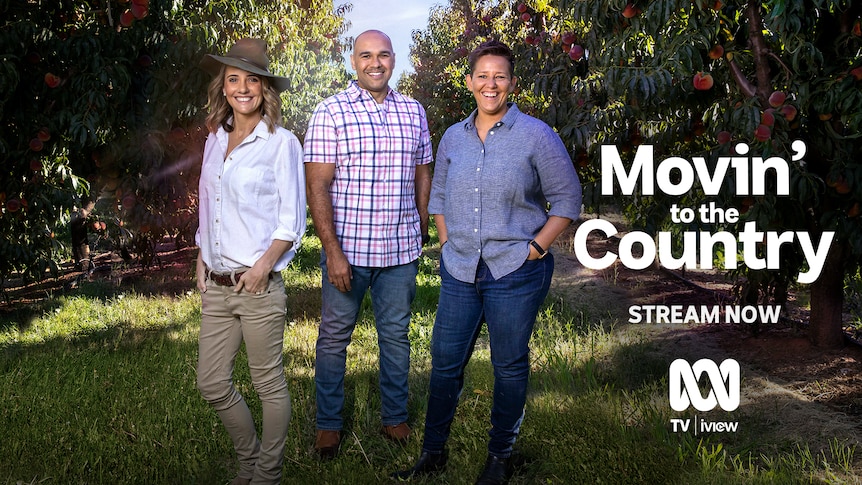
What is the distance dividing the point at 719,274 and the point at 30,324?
6610mm

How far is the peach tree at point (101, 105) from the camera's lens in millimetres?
4805

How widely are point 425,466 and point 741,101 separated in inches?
97.8

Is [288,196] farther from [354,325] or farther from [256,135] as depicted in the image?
[354,325]

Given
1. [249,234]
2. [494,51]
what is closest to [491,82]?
[494,51]

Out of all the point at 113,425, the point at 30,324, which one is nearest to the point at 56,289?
the point at 30,324

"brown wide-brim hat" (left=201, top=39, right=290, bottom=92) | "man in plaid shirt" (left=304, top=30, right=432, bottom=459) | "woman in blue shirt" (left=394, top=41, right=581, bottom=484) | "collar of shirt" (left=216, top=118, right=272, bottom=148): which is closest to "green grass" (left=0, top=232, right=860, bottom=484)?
"man in plaid shirt" (left=304, top=30, right=432, bottom=459)

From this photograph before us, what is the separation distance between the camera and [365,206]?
332 cm

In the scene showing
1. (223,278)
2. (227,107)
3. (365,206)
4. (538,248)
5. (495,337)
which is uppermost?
(227,107)

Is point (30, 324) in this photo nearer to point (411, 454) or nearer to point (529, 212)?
point (411, 454)

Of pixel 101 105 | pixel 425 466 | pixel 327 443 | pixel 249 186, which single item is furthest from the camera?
pixel 101 105

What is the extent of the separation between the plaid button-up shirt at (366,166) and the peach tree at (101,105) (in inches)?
82.2

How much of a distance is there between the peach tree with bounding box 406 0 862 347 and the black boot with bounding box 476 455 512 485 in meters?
1.86

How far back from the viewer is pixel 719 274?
8.13m

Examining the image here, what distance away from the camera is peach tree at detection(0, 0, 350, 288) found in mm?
4805
